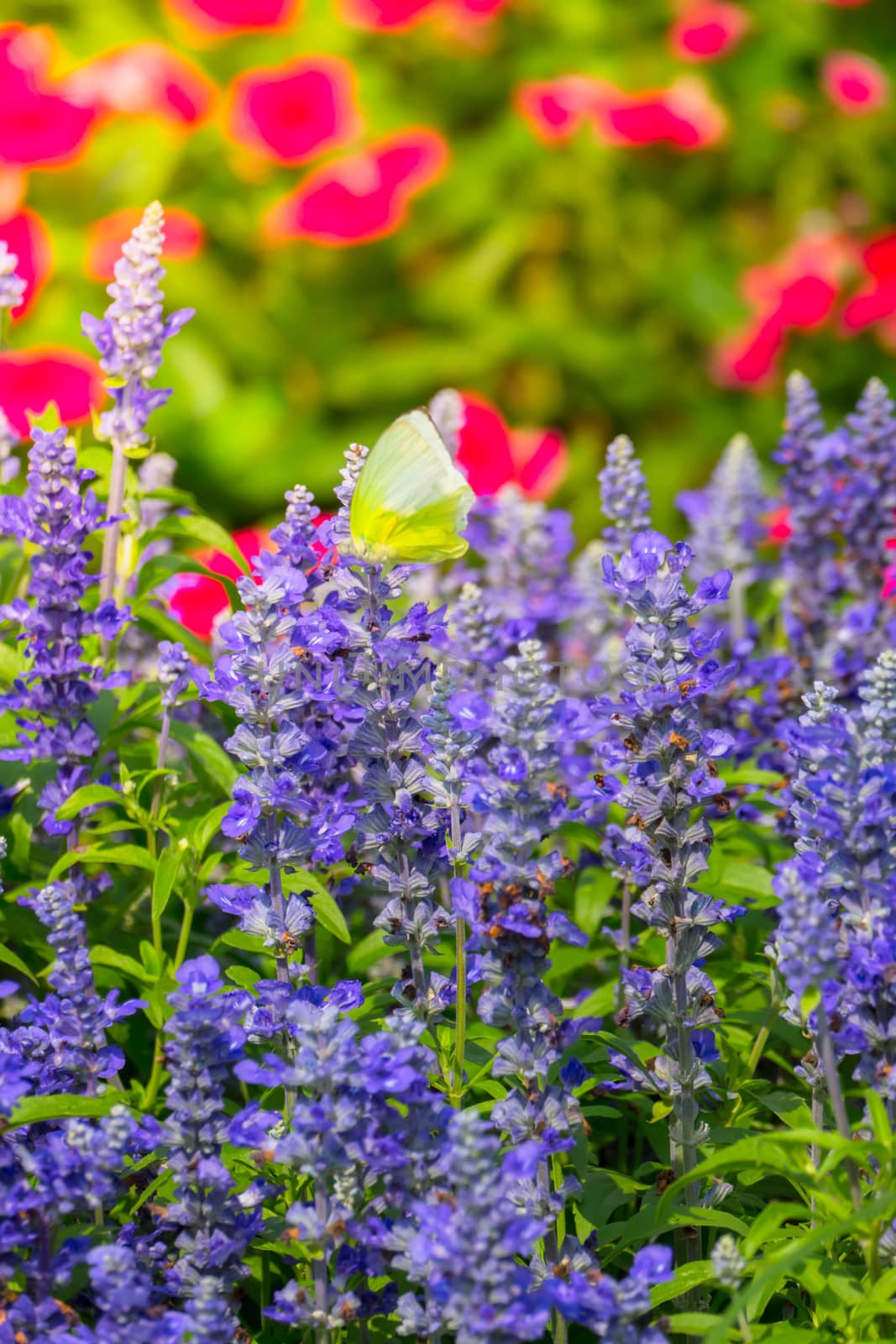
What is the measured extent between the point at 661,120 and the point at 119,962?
659cm

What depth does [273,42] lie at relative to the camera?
9.09 m

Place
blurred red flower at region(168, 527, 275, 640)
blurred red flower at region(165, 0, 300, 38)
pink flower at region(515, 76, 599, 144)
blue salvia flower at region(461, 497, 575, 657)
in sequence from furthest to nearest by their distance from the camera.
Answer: pink flower at region(515, 76, 599, 144), blurred red flower at region(165, 0, 300, 38), blurred red flower at region(168, 527, 275, 640), blue salvia flower at region(461, 497, 575, 657)

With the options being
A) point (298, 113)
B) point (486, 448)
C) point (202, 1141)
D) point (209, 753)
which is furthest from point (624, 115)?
point (202, 1141)

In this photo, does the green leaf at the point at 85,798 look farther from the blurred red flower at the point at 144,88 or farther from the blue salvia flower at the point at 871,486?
the blurred red flower at the point at 144,88

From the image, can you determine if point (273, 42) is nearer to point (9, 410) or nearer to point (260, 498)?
point (260, 498)

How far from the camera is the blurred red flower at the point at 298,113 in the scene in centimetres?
729

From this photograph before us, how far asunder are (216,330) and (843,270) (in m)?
3.29

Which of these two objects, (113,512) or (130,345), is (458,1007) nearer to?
(113,512)

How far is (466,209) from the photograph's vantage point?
836 centimetres

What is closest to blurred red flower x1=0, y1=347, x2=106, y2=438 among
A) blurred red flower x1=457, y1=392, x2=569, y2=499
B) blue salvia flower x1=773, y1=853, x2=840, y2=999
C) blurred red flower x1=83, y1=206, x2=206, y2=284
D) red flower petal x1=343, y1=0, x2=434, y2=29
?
blurred red flower x1=83, y1=206, x2=206, y2=284

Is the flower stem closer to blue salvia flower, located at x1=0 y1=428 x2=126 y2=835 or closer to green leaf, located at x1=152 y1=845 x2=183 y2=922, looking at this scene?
blue salvia flower, located at x1=0 y1=428 x2=126 y2=835

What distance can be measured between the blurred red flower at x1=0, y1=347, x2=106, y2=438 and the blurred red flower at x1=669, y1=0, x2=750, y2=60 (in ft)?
15.2

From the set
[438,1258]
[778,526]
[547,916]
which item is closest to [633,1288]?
[438,1258]

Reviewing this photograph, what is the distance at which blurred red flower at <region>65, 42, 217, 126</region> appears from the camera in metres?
7.49
